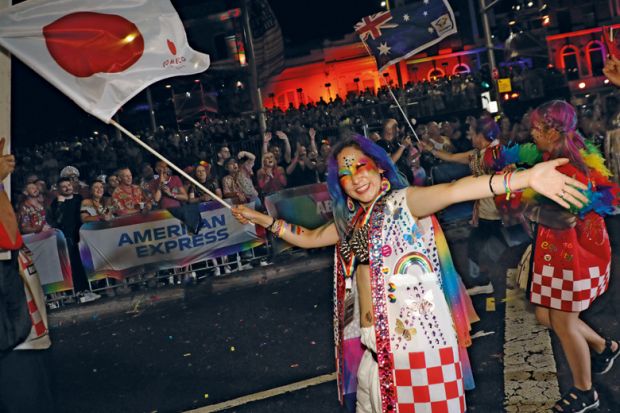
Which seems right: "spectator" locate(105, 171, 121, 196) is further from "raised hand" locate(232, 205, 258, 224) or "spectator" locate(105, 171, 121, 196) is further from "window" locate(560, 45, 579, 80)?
"window" locate(560, 45, 579, 80)

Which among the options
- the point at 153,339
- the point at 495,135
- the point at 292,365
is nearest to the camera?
the point at 292,365

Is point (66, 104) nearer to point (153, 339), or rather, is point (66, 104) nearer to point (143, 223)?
point (143, 223)

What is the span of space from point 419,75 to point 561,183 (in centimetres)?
6331

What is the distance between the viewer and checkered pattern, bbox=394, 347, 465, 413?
341 centimetres

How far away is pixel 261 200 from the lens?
40.6 ft

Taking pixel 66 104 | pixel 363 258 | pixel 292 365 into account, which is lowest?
pixel 292 365

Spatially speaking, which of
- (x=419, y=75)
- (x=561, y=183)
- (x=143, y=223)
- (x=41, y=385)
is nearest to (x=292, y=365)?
(x=41, y=385)

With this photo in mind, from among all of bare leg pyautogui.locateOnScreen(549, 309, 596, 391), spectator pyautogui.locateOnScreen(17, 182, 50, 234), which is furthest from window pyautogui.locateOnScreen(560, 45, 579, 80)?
bare leg pyautogui.locateOnScreen(549, 309, 596, 391)

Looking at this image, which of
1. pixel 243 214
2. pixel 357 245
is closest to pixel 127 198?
pixel 243 214

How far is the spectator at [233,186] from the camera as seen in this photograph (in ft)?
39.8

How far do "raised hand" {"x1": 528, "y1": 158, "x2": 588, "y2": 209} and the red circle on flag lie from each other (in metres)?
2.93

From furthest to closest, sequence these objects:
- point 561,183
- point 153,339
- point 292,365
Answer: point 153,339 < point 292,365 < point 561,183

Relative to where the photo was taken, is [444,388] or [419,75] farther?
[419,75]

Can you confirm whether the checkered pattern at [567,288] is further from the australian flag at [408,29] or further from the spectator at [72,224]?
the spectator at [72,224]
